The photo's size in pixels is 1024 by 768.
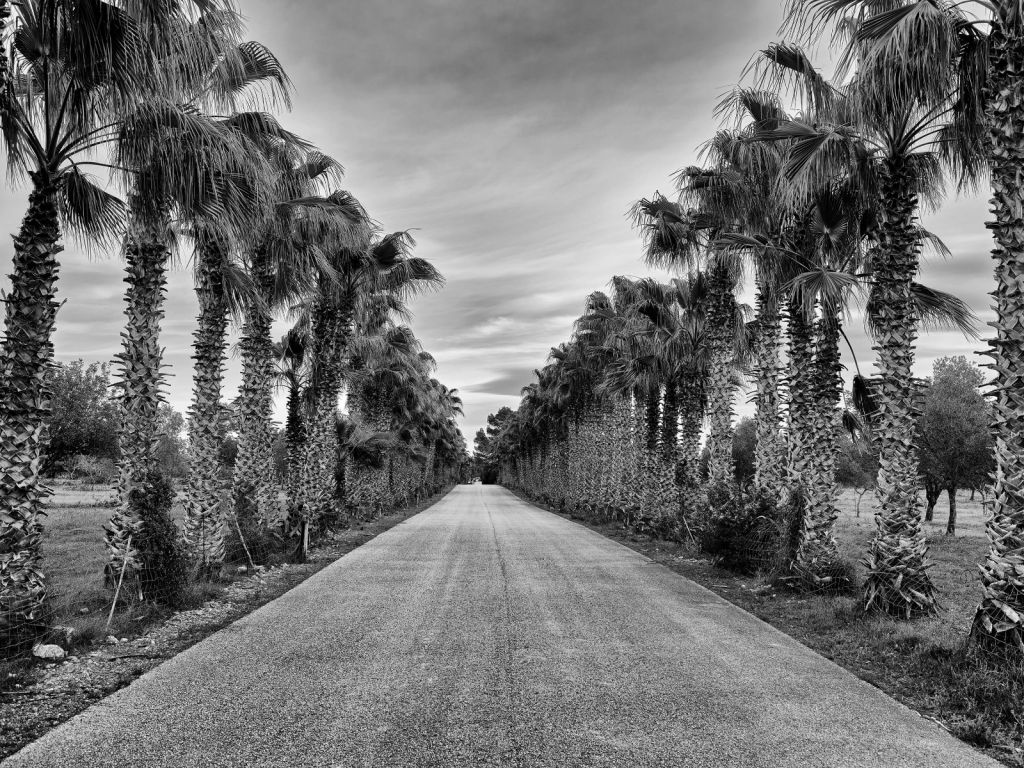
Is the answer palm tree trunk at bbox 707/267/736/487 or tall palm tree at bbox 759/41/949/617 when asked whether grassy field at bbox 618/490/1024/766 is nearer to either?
Answer: tall palm tree at bbox 759/41/949/617

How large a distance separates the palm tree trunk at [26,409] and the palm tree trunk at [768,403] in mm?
12125

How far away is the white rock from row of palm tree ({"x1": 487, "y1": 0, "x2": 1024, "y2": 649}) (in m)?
8.75

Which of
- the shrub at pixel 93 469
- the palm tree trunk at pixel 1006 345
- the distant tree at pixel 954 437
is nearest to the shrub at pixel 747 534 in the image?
the palm tree trunk at pixel 1006 345

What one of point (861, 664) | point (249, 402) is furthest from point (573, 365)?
point (861, 664)

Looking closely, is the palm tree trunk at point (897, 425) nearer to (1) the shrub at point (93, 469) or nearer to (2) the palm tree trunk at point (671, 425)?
(2) the palm tree trunk at point (671, 425)

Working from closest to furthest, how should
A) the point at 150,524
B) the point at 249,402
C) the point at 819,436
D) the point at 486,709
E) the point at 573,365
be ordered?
1. the point at 486,709
2. the point at 150,524
3. the point at 819,436
4. the point at 249,402
5. the point at 573,365

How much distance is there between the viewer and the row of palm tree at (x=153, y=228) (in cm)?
639

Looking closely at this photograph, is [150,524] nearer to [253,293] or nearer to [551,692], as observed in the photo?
[253,293]

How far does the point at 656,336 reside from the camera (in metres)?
19.6

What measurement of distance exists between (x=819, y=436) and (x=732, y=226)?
5509mm

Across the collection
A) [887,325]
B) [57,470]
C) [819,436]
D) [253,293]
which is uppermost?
[253,293]

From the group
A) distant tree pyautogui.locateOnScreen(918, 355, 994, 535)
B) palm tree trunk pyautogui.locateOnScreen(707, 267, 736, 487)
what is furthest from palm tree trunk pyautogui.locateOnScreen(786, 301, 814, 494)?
distant tree pyautogui.locateOnScreen(918, 355, 994, 535)

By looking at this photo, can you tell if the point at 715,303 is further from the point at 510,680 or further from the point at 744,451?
the point at 744,451

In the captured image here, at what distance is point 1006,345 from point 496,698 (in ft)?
19.1
